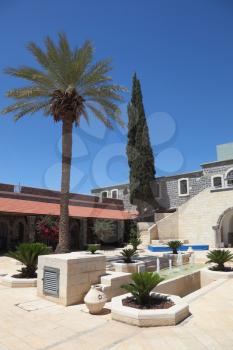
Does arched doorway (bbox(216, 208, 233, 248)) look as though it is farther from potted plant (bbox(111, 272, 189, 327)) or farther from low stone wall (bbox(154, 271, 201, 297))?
potted plant (bbox(111, 272, 189, 327))

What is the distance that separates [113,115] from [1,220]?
13.5m

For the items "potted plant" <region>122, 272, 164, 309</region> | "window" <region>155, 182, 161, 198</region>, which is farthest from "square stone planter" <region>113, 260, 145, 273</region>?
"window" <region>155, 182, 161, 198</region>

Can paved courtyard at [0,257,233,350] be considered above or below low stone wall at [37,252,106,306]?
below

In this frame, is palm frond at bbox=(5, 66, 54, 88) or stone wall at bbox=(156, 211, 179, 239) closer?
palm frond at bbox=(5, 66, 54, 88)

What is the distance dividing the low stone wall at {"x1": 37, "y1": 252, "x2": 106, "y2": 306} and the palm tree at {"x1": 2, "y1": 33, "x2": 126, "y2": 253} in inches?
250

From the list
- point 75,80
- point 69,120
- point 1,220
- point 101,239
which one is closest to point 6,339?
point 69,120

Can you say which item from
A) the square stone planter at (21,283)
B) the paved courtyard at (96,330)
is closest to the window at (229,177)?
the paved courtyard at (96,330)

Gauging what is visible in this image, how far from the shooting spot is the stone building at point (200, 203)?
97.5 feet

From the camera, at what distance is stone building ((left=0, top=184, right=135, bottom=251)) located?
24.3 meters

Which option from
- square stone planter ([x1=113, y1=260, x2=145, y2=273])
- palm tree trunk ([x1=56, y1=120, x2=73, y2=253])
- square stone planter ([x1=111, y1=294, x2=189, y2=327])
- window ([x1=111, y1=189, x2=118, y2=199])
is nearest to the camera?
square stone planter ([x1=111, y1=294, x2=189, y2=327])

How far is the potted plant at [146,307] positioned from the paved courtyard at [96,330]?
6.6 inches

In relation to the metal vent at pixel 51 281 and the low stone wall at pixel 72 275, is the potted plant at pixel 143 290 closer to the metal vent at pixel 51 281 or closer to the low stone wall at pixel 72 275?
the low stone wall at pixel 72 275

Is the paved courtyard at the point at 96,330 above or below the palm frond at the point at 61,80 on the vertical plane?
below

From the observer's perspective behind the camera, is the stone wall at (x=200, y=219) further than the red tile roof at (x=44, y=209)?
Yes
